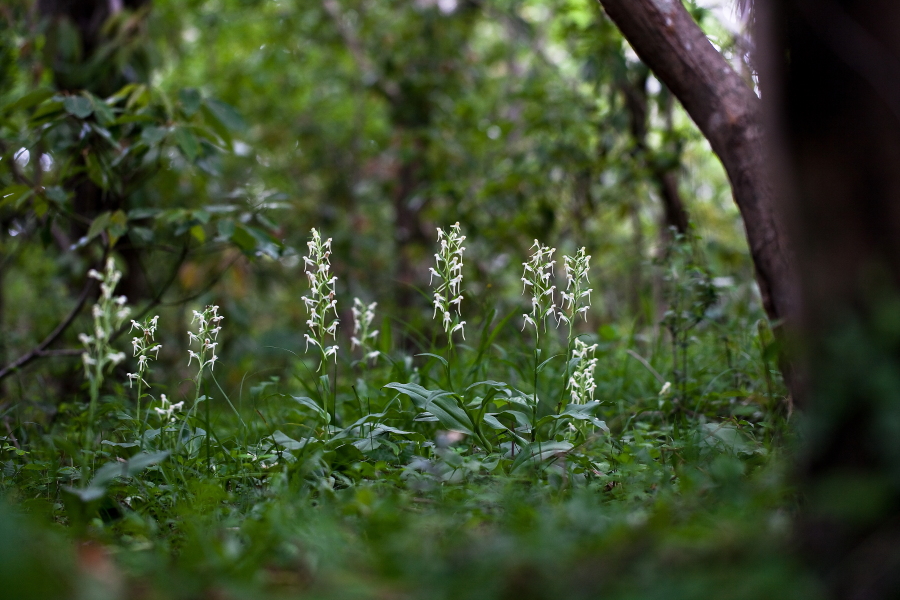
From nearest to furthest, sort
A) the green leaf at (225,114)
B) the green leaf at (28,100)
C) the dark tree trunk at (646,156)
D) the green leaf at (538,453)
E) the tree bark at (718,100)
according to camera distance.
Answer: the green leaf at (538,453)
the tree bark at (718,100)
the green leaf at (28,100)
the green leaf at (225,114)
the dark tree trunk at (646,156)

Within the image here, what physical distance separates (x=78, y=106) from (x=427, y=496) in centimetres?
238

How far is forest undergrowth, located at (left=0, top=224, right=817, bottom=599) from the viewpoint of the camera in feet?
3.54

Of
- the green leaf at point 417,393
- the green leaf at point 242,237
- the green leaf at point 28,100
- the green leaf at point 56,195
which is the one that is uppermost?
the green leaf at point 28,100

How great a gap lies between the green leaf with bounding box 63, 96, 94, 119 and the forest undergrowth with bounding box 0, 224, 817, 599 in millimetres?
1227

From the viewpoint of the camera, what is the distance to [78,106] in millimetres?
2871

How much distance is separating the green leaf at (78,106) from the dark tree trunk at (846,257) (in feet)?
8.93

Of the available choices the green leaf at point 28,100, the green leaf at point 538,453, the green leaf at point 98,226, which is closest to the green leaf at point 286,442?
the green leaf at point 538,453

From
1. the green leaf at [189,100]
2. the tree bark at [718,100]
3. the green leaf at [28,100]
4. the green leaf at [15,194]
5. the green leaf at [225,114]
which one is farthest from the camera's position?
the green leaf at [225,114]

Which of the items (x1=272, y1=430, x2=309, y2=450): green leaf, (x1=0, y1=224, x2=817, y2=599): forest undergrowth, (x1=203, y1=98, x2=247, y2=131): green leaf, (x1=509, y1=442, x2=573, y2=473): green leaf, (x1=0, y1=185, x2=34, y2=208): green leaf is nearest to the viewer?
(x1=0, y1=224, x2=817, y2=599): forest undergrowth

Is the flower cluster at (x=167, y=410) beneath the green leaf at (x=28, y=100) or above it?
beneath

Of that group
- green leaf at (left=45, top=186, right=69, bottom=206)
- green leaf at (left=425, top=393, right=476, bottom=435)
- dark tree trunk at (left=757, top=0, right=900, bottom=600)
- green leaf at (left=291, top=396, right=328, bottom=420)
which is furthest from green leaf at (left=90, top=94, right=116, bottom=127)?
dark tree trunk at (left=757, top=0, right=900, bottom=600)

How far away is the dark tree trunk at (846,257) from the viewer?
1.09 m

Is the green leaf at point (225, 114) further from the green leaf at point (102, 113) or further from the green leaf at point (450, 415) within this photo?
the green leaf at point (450, 415)

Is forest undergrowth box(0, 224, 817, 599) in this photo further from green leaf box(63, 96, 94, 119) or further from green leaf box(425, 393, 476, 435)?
green leaf box(63, 96, 94, 119)
